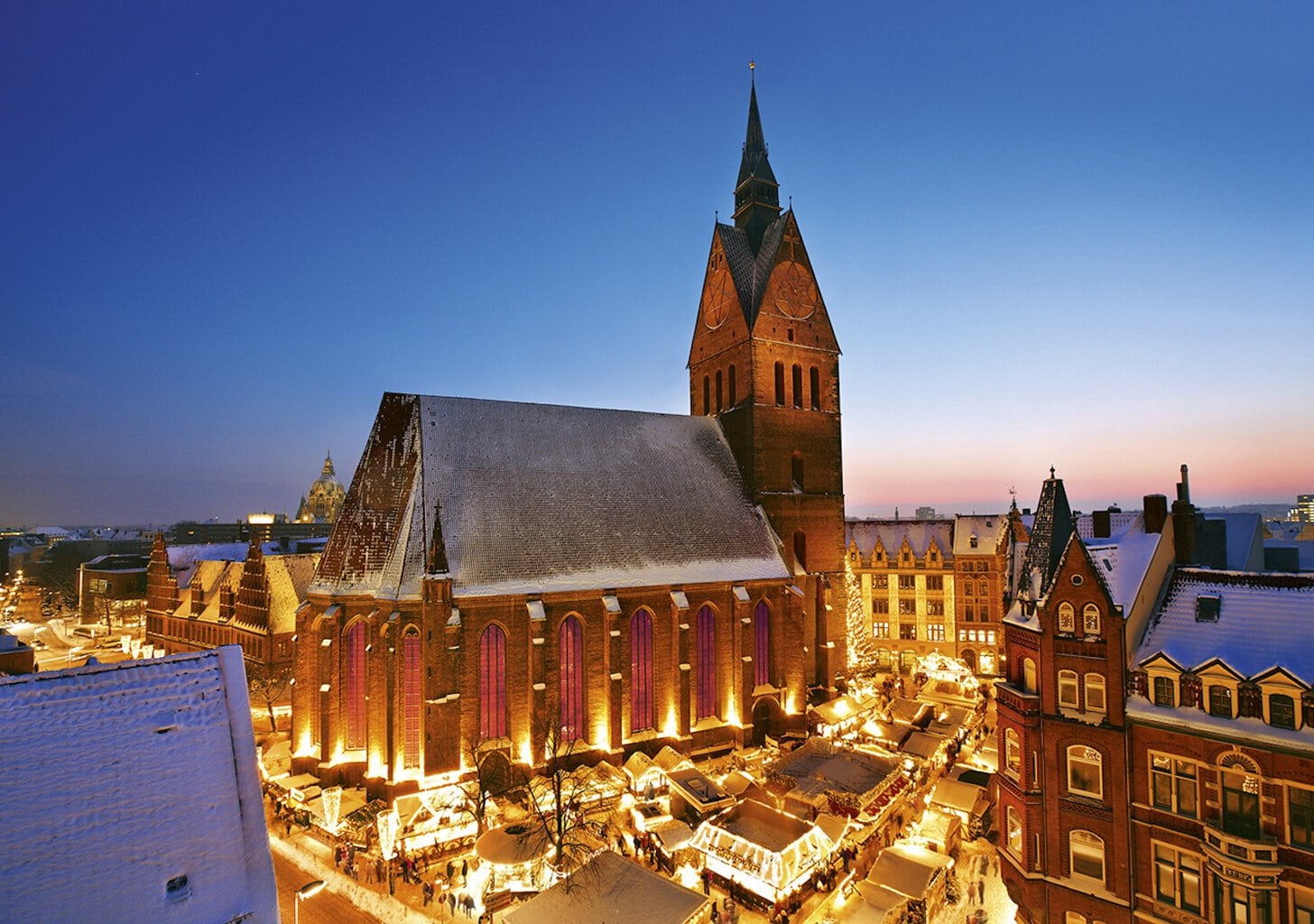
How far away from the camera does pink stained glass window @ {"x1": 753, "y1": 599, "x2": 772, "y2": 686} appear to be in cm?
3894

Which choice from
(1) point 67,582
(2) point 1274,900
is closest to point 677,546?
(2) point 1274,900

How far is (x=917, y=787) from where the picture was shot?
35094 millimetres

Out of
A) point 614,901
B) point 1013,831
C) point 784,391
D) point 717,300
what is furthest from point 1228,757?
point 717,300

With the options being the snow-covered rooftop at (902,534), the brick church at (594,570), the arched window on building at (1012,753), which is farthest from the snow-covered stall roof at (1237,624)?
the snow-covered rooftop at (902,534)

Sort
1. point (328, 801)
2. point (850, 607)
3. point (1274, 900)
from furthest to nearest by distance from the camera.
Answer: point (850, 607)
point (328, 801)
point (1274, 900)

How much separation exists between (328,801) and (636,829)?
1341 centimetres

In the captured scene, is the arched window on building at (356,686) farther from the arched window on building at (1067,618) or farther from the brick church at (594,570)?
the arched window on building at (1067,618)

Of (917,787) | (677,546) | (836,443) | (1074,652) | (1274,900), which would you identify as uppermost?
(836,443)

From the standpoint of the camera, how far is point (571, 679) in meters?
33.0

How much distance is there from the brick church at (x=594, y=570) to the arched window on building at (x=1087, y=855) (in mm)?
17797

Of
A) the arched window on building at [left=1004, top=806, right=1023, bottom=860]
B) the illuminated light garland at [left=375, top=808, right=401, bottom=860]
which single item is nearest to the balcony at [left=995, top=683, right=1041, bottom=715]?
the arched window on building at [left=1004, top=806, right=1023, bottom=860]

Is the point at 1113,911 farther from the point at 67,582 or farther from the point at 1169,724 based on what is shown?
the point at 67,582

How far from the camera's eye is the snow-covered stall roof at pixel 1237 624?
62.8 feet

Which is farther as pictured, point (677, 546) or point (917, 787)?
point (677, 546)
